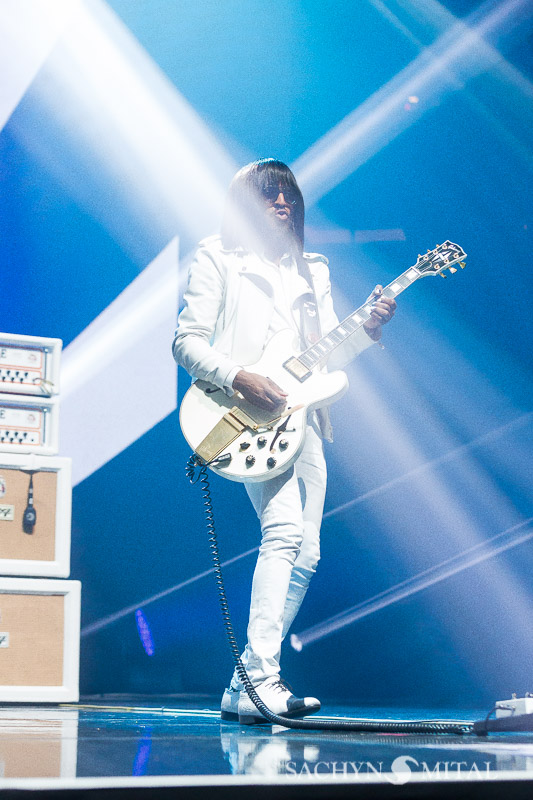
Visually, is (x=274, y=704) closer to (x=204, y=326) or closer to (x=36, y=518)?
(x=204, y=326)

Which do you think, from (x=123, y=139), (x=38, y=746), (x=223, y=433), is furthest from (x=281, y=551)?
(x=123, y=139)

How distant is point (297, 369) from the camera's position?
2342 mm

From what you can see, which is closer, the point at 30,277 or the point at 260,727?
the point at 260,727

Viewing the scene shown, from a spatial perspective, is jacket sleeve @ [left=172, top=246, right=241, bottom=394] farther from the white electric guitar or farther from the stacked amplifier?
the stacked amplifier

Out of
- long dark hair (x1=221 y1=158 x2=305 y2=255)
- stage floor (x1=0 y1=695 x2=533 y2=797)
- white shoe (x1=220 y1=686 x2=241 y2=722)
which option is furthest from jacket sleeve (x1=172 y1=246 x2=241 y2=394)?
stage floor (x1=0 y1=695 x2=533 y2=797)

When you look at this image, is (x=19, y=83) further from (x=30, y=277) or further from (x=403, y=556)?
(x=403, y=556)

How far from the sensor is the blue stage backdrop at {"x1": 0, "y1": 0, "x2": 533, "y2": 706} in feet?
11.7

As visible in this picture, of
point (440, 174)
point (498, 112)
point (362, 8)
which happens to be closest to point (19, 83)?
point (362, 8)

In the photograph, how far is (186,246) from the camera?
382 centimetres

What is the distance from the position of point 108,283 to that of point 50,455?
927 mm

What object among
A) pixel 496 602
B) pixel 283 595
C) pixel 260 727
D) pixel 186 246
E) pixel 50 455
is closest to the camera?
pixel 260 727

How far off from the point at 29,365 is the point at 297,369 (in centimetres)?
119

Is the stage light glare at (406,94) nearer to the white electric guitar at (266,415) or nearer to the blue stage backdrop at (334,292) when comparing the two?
the blue stage backdrop at (334,292)

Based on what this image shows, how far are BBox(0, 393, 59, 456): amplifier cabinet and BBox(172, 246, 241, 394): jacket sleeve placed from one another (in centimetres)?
81
